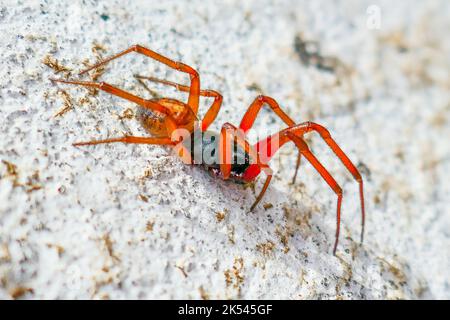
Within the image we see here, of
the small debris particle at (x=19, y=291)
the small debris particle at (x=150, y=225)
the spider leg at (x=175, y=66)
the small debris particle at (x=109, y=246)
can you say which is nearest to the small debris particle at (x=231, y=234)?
the small debris particle at (x=150, y=225)

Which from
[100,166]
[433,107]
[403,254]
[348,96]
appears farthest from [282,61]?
[100,166]

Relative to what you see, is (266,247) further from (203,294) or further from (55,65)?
(55,65)

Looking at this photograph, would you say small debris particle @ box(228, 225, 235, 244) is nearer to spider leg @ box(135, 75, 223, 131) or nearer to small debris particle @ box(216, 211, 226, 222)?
small debris particle @ box(216, 211, 226, 222)

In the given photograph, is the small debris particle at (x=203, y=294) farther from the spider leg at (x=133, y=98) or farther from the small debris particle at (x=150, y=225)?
the spider leg at (x=133, y=98)

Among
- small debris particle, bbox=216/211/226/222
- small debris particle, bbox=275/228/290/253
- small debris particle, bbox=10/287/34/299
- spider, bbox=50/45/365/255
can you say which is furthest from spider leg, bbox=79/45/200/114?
small debris particle, bbox=10/287/34/299

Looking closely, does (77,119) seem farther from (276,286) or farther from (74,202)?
(276,286)

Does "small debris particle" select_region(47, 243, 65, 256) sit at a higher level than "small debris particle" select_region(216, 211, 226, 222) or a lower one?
lower

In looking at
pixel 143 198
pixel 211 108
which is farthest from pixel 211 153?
pixel 143 198
